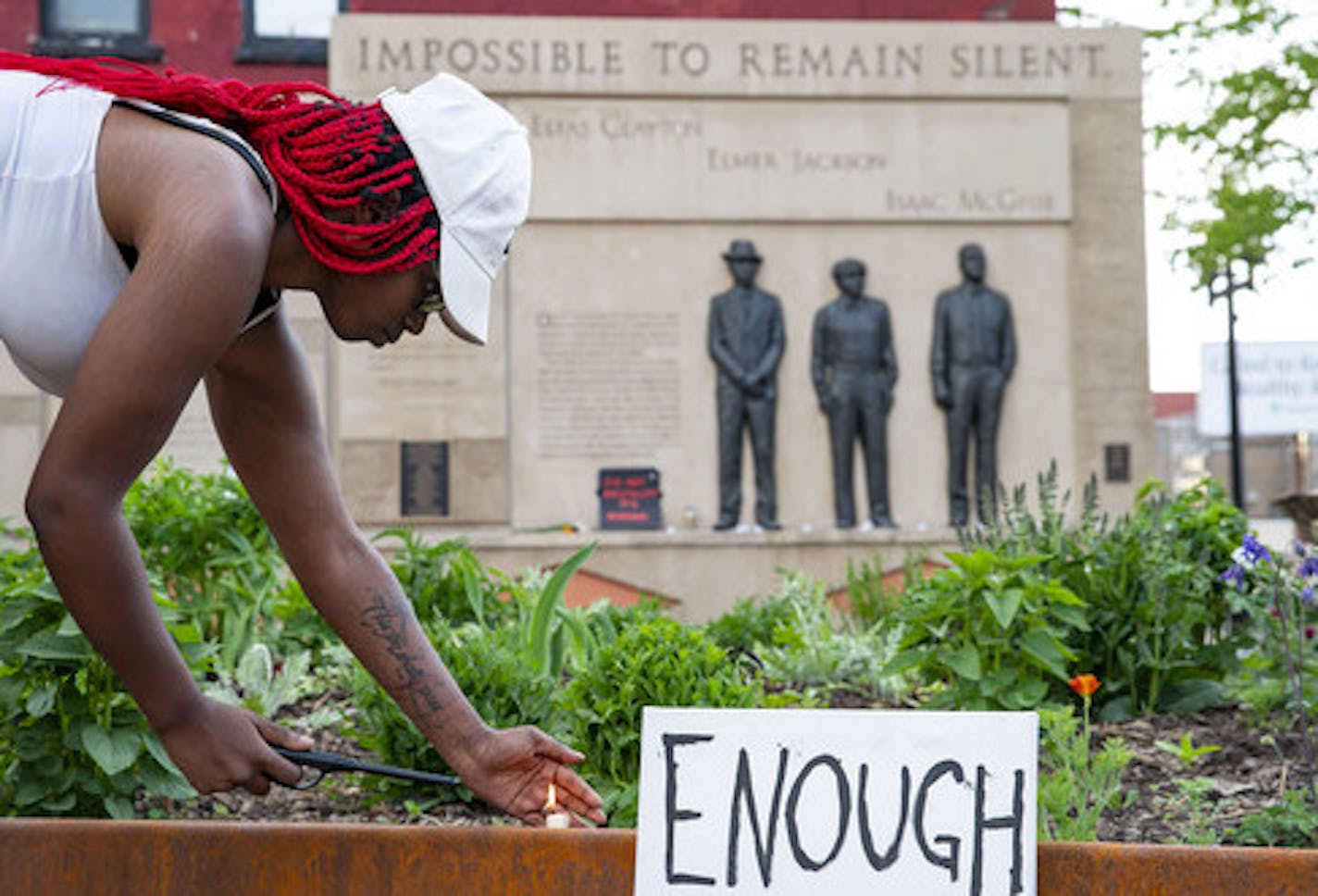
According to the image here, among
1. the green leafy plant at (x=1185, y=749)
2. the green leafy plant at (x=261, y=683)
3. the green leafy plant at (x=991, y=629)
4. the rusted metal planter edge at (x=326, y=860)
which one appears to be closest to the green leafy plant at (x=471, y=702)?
the green leafy plant at (x=261, y=683)

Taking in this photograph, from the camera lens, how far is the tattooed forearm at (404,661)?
2.15 metres

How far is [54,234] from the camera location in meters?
1.71

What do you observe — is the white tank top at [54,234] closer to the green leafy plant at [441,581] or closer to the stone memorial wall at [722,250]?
the green leafy plant at [441,581]

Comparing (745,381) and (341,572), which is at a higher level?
(745,381)

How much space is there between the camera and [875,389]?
39.1 ft

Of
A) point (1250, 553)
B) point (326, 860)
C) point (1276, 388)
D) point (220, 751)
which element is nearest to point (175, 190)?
point (220, 751)

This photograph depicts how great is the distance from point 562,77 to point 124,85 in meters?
10.5

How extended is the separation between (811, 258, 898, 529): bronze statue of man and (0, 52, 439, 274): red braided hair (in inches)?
398

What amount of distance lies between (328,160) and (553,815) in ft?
2.79

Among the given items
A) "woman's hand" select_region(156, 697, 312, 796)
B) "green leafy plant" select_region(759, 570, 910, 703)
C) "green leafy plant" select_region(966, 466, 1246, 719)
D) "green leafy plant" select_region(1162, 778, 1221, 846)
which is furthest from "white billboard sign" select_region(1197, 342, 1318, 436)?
"woman's hand" select_region(156, 697, 312, 796)

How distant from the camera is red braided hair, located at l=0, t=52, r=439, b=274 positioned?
1.78 m

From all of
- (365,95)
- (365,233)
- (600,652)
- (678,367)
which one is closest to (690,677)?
(600,652)

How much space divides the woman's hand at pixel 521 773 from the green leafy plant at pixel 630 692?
2.80 ft

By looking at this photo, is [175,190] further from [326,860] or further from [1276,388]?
[1276,388]
